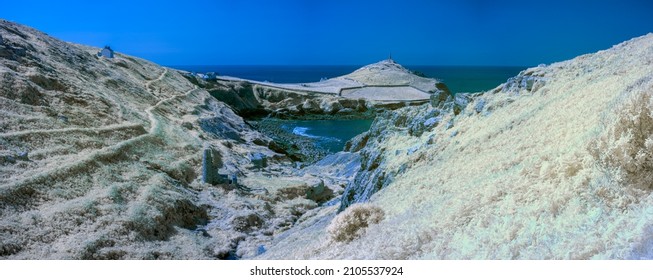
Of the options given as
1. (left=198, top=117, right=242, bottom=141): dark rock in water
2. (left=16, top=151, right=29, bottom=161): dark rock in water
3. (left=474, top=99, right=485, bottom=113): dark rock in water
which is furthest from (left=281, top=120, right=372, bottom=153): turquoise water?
(left=16, top=151, right=29, bottom=161): dark rock in water

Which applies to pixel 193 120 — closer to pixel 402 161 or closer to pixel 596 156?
pixel 402 161

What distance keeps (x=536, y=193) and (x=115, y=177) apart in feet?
68.2

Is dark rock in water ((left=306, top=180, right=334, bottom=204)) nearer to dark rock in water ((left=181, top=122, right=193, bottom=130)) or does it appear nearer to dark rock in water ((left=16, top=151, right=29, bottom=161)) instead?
dark rock in water ((left=16, top=151, right=29, bottom=161))

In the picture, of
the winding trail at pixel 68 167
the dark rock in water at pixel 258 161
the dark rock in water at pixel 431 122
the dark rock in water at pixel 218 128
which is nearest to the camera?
the winding trail at pixel 68 167

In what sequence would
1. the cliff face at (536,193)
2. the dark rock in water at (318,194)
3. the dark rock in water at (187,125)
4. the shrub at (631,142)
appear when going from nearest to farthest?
the cliff face at (536,193)
the shrub at (631,142)
the dark rock in water at (318,194)
the dark rock in water at (187,125)

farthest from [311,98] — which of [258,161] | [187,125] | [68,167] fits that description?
[68,167]

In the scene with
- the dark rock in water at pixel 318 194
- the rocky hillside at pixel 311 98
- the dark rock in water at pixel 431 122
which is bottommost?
the dark rock in water at pixel 318 194

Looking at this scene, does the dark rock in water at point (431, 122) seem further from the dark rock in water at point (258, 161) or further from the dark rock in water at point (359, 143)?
the dark rock in water at point (359, 143)

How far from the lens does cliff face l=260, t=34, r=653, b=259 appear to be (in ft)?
19.3

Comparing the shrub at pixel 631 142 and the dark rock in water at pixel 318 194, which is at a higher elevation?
the shrub at pixel 631 142

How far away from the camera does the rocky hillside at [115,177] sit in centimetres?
1644

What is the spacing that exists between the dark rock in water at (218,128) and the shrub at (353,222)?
33802mm

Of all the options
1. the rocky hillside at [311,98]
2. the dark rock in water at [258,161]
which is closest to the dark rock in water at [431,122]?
the dark rock in water at [258,161]

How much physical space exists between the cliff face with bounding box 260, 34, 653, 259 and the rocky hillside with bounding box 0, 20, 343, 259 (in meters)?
7.56
